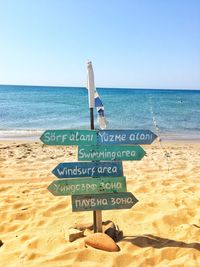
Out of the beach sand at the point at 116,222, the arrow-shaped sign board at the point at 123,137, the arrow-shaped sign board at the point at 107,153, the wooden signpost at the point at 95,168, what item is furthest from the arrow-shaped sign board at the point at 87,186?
the beach sand at the point at 116,222

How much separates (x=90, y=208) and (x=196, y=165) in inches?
217

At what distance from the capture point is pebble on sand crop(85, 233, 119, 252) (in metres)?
3.79

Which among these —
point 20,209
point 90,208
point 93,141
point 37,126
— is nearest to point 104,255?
point 90,208

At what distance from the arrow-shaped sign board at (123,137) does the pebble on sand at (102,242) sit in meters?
1.10

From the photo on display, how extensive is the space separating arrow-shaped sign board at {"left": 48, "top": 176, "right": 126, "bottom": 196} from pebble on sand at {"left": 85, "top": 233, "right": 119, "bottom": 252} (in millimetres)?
512

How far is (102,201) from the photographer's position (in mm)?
4059

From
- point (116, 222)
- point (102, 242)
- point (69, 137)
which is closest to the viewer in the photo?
point (102, 242)

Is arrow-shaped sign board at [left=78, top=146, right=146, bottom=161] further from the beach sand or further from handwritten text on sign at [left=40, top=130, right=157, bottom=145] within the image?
the beach sand

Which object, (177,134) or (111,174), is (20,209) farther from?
(177,134)

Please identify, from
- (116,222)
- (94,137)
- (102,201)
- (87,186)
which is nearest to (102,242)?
(102,201)

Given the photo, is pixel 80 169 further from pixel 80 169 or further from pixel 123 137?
pixel 123 137

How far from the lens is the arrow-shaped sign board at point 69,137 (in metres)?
4.00

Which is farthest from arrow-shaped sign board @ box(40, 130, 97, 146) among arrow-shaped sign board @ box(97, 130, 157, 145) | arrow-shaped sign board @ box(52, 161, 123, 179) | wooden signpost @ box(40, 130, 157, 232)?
arrow-shaped sign board @ box(52, 161, 123, 179)

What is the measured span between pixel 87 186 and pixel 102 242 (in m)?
0.67
